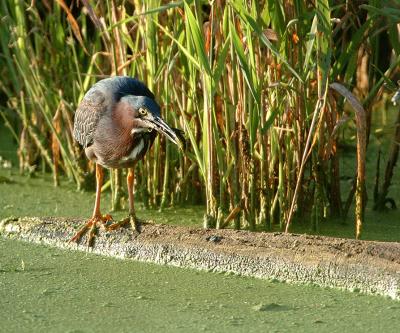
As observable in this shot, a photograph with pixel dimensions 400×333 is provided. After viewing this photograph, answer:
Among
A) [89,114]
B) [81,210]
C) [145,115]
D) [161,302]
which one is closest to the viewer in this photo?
[161,302]

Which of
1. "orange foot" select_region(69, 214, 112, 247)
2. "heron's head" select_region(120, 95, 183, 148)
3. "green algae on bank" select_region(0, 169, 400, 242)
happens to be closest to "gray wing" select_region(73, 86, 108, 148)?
"heron's head" select_region(120, 95, 183, 148)

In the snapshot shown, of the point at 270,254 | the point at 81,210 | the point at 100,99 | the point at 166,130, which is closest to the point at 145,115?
the point at 166,130

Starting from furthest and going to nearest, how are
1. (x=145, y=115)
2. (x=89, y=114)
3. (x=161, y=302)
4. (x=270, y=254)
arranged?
(x=89, y=114)
(x=145, y=115)
(x=270, y=254)
(x=161, y=302)

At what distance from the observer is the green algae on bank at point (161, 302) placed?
2.40 m

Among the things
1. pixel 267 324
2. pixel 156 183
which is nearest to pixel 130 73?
pixel 156 183

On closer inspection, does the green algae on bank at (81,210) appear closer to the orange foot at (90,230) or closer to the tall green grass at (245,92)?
the tall green grass at (245,92)

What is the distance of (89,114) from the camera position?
323 cm

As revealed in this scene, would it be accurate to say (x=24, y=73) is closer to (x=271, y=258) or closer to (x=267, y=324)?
(x=271, y=258)

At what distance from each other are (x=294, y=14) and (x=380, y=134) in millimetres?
986

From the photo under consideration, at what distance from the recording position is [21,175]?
4289 millimetres

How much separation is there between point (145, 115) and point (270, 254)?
0.58 m

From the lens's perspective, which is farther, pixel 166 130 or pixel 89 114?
pixel 89 114

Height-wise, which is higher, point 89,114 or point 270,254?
point 89,114

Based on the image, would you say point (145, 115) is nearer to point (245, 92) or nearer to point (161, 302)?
point (245, 92)
